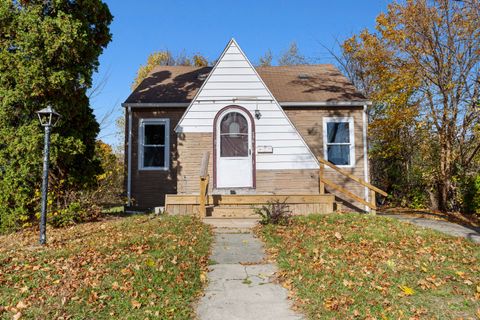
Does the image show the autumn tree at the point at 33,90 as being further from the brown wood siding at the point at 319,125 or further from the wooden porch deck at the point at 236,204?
the brown wood siding at the point at 319,125

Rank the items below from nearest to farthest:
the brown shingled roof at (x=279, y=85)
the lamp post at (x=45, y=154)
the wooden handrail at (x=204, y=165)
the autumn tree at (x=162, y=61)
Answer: the lamp post at (x=45, y=154), the wooden handrail at (x=204, y=165), the brown shingled roof at (x=279, y=85), the autumn tree at (x=162, y=61)

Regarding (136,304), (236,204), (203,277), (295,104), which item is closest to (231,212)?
(236,204)

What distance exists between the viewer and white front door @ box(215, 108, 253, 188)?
1065cm

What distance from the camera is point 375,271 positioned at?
17.3 ft

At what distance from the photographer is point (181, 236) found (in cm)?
711

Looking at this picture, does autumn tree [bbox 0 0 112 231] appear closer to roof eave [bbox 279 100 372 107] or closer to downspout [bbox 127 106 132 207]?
downspout [bbox 127 106 132 207]

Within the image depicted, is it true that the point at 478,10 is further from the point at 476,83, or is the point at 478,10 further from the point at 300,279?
the point at 300,279

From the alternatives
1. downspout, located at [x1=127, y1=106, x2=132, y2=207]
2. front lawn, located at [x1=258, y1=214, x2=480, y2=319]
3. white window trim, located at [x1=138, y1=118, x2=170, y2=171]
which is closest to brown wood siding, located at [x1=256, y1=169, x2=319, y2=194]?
front lawn, located at [x1=258, y1=214, x2=480, y2=319]

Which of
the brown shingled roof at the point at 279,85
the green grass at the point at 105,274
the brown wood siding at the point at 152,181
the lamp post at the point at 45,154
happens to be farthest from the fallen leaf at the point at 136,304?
the brown shingled roof at the point at 279,85

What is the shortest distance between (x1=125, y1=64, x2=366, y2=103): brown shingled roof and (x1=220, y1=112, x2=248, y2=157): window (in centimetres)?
246

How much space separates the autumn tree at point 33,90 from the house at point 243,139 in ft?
10.4

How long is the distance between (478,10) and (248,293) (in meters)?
13.8

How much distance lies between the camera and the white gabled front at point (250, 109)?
419 inches

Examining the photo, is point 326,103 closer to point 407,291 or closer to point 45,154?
point 407,291
